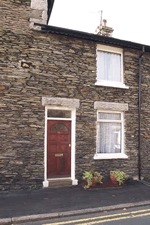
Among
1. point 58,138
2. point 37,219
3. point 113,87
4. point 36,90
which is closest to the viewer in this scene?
point 37,219

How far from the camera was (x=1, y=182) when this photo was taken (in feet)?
22.1

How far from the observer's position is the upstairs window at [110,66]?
28.6 ft

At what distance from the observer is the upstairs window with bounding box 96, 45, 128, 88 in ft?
28.6

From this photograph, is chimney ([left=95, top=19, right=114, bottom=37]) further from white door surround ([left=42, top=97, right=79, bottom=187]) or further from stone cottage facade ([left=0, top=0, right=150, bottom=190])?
white door surround ([left=42, top=97, right=79, bottom=187])

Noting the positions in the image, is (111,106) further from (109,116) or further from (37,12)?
(37,12)

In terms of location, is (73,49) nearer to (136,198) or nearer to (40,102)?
(40,102)

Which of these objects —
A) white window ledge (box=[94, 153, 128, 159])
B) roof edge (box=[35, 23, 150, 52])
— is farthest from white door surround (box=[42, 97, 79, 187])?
roof edge (box=[35, 23, 150, 52])

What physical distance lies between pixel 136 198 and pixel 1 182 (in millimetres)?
4372

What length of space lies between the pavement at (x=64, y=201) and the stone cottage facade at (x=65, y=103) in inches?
27.2

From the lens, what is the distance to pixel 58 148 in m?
7.84

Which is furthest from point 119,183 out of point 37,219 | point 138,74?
point 138,74

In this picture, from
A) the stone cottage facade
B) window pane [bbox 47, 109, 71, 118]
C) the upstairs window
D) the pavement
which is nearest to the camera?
the pavement

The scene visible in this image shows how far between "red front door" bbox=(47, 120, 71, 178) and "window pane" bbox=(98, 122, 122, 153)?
139 centimetres

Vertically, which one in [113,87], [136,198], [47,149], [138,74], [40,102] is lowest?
[136,198]
